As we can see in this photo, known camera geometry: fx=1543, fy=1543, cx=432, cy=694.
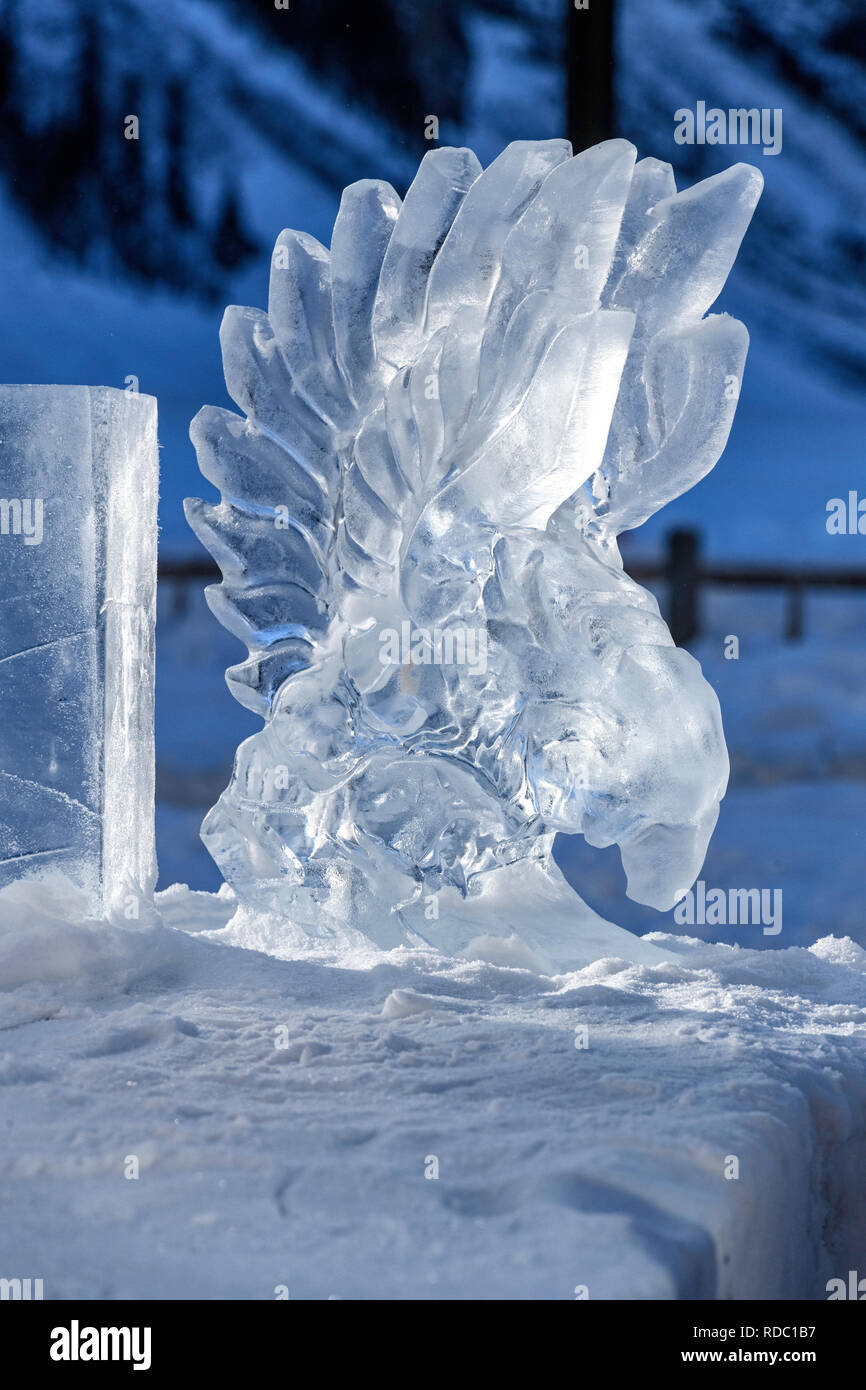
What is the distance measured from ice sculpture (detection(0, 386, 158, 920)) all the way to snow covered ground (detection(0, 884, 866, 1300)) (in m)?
0.12

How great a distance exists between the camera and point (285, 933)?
96.0 inches

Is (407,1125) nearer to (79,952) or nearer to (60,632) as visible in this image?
(79,952)

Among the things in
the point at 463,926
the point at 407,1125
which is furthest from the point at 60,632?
the point at 407,1125

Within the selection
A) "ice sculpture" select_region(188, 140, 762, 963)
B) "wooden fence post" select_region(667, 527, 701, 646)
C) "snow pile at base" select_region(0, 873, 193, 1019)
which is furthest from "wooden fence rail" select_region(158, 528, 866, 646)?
"snow pile at base" select_region(0, 873, 193, 1019)

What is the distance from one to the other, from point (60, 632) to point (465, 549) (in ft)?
2.02

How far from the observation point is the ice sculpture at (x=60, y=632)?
228cm

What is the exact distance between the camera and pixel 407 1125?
156 centimetres

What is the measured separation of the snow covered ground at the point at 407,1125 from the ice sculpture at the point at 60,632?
0.41 ft

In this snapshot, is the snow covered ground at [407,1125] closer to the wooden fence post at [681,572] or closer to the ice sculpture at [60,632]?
the ice sculpture at [60,632]

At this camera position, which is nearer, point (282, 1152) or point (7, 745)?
point (282, 1152)

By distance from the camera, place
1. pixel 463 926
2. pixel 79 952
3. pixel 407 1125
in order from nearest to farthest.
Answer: pixel 407 1125 < pixel 79 952 < pixel 463 926
